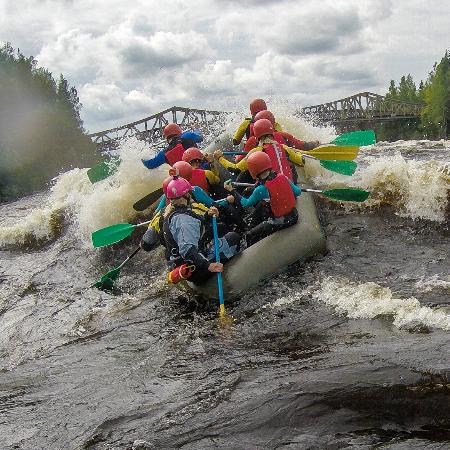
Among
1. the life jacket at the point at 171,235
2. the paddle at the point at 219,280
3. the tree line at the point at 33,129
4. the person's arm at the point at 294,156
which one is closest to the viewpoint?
the paddle at the point at 219,280

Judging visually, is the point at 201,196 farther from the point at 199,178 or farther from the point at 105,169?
the point at 105,169

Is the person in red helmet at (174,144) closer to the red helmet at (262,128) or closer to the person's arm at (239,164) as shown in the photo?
the person's arm at (239,164)

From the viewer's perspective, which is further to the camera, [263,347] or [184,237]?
[184,237]

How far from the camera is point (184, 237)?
5.86 meters

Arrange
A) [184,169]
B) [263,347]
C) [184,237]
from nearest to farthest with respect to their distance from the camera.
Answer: [263,347]
[184,237]
[184,169]

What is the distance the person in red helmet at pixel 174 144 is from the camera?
8.62 meters

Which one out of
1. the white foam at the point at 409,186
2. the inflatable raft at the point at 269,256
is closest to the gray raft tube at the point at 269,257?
the inflatable raft at the point at 269,256

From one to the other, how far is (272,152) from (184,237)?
2.07m

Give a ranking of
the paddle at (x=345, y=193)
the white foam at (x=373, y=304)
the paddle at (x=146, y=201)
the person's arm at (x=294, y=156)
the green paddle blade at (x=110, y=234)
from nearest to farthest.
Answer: the white foam at (x=373, y=304) → the paddle at (x=345, y=193) → the person's arm at (x=294, y=156) → the green paddle blade at (x=110, y=234) → the paddle at (x=146, y=201)

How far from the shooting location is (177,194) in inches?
237

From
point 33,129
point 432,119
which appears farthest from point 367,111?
point 33,129

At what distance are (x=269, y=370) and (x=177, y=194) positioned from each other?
2.49 metres

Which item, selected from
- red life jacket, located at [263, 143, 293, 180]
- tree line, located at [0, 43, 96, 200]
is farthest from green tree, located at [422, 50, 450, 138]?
red life jacket, located at [263, 143, 293, 180]

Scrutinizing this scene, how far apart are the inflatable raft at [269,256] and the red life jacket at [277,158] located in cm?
67
